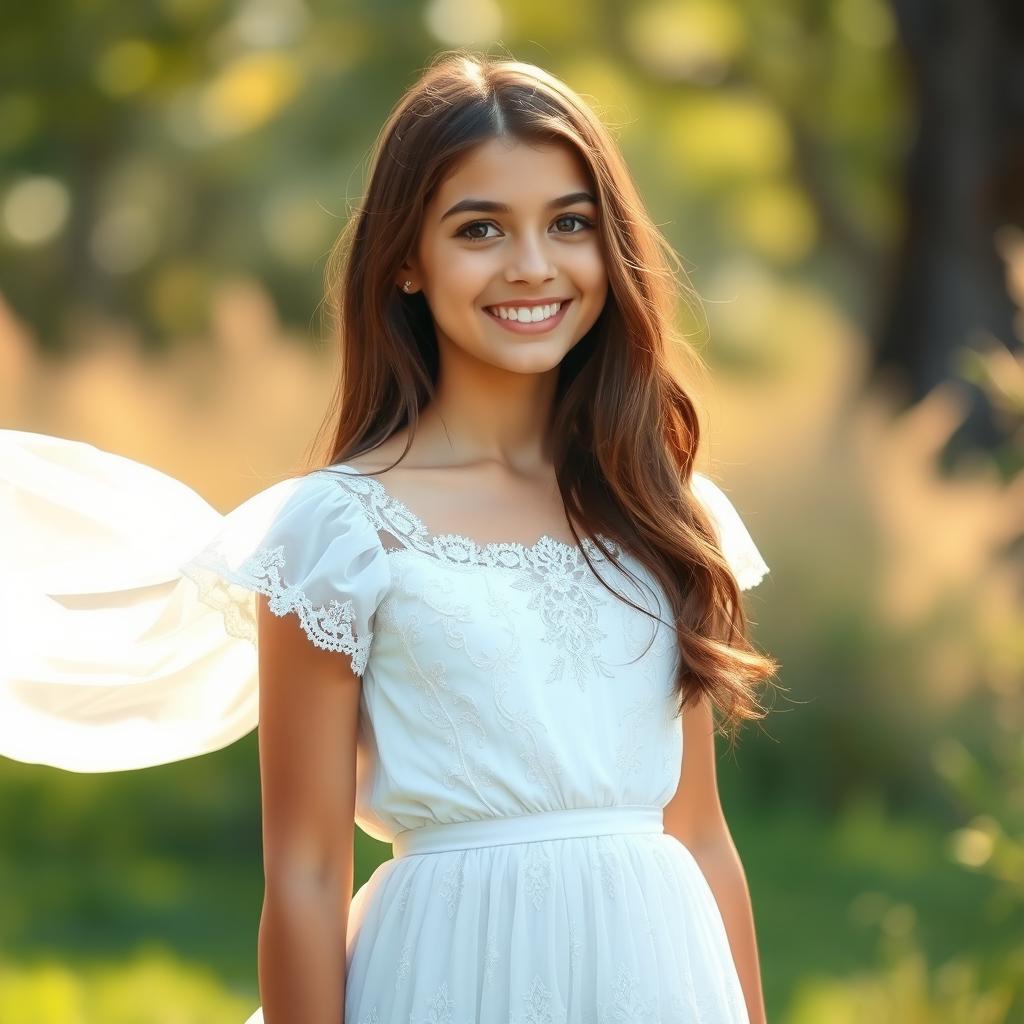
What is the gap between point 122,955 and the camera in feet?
14.8

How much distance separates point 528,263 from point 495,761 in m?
0.59

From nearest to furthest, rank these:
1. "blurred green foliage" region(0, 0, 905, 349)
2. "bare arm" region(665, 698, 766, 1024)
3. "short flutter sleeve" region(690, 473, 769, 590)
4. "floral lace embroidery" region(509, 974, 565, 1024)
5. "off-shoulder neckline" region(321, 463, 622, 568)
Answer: "floral lace embroidery" region(509, 974, 565, 1024) → "off-shoulder neckline" region(321, 463, 622, 568) → "bare arm" region(665, 698, 766, 1024) → "short flutter sleeve" region(690, 473, 769, 590) → "blurred green foliage" region(0, 0, 905, 349)

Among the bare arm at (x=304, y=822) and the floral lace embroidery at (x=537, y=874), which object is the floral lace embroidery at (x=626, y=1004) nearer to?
the floral lace embroidery at (x=537, y=874)

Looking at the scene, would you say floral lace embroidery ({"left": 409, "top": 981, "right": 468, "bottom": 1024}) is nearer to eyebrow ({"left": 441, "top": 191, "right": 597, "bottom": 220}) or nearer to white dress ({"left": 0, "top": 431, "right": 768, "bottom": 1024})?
white dress ({"left": 0, "top": 431, "right": 768, "bottom": 1024})

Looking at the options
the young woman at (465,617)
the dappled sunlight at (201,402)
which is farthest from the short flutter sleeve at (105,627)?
the dappled sunlight at (201,402)

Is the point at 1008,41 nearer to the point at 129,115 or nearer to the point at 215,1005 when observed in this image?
the point at 129,115

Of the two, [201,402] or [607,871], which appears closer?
[607,871]

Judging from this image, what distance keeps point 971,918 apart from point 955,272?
2.78 metres

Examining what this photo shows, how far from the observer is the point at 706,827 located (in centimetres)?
229

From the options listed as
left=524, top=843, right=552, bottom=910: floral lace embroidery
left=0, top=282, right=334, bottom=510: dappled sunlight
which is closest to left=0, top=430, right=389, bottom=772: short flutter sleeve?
left=524, top=843, right=552, bottom=910: floral lace embroidery

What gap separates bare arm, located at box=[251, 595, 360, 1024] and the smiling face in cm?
44

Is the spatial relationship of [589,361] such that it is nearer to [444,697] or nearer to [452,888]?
[444,697]

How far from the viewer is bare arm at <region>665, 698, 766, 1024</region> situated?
225cm

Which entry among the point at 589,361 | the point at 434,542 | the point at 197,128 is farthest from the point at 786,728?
the point at 197,128
